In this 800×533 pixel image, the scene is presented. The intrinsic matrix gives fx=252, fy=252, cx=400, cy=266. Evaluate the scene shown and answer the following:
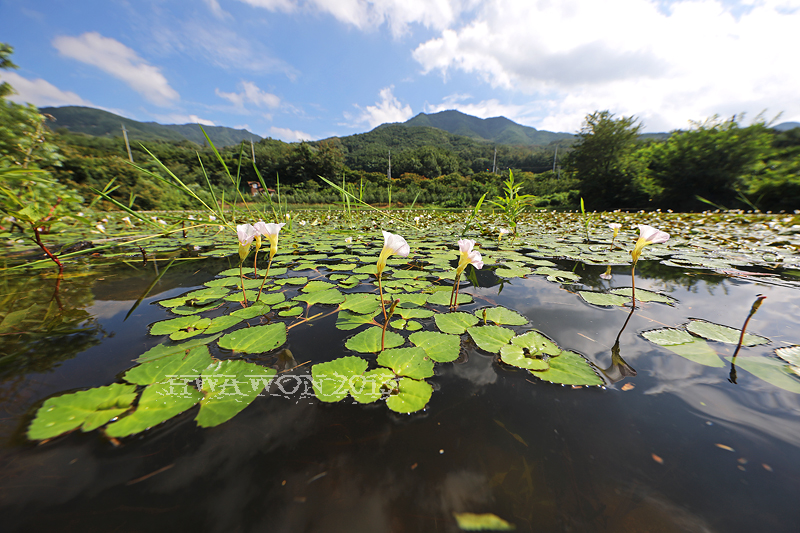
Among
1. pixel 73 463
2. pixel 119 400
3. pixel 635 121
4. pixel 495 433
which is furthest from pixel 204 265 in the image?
pixel 635 121

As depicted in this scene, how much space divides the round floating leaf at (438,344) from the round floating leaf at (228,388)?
480 millimetres

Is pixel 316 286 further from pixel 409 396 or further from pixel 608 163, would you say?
pixel 608 163

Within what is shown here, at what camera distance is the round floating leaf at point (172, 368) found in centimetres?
70

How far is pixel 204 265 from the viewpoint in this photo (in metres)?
2.01

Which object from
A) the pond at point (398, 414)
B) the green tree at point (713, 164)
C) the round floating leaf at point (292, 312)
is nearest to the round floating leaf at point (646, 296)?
the pond at point (398, 414)

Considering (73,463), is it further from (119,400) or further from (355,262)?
(355,262)

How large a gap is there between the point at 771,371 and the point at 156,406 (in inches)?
67.2

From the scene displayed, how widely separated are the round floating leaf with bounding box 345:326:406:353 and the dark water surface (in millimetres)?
127

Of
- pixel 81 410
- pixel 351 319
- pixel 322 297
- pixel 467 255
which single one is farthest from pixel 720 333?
pixel 81 410

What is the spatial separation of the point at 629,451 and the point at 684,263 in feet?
7.38

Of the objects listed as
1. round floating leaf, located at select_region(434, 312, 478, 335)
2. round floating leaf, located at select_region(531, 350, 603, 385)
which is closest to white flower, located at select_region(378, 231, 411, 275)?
round floating leaf, located at select_region(434, 312, 478, 335)

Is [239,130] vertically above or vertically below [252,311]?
above

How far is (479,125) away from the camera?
11144 cm

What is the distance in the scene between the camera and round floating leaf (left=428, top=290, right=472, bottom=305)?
50.8 inches
